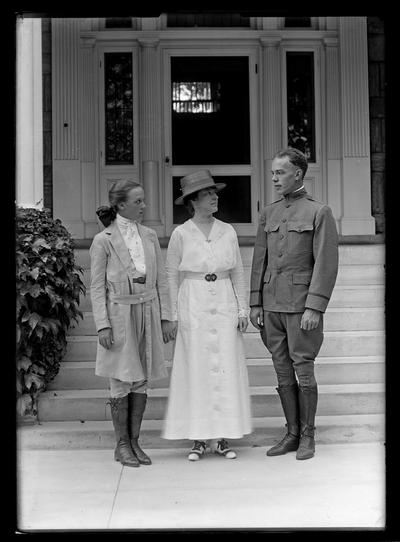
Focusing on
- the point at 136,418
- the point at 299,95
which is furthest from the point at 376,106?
the point at 136,418

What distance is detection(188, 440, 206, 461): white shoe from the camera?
15.4 ft

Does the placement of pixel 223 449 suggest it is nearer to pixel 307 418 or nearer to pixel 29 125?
pixel 307 418

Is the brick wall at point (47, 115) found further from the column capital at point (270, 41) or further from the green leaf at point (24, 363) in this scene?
the green leaf at point (24, 363)

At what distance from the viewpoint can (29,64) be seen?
6.55 metres

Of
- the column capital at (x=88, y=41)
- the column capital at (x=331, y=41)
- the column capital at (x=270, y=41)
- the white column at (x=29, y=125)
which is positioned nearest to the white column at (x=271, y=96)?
the column capital at (x=270, y=41)

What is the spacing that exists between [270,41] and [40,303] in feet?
15.2

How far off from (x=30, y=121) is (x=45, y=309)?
6.13 feet

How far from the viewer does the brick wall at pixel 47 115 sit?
8141 mm

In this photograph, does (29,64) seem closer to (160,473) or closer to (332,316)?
(332,316)

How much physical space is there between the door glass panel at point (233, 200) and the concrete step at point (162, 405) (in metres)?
3.71

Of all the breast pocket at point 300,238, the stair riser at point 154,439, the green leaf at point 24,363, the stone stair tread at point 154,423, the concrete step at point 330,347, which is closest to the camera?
the breast pocket at point 300,238

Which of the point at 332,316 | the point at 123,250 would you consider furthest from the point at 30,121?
the point at 332,316

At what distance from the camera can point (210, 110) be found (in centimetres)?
884

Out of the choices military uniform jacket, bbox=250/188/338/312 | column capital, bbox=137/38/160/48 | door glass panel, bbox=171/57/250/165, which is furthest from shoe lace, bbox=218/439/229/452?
column capital, bbox=137/38/160/48
